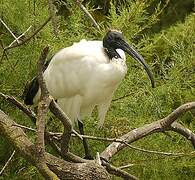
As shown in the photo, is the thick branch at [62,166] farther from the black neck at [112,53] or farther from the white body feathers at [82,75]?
the black neck at [112,53]

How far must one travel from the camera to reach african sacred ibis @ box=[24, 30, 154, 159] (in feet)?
10.9

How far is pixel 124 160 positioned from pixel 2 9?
1.15m

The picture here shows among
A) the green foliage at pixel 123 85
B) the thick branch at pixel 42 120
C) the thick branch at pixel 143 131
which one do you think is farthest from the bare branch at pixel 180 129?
the thick branch at pixel 42 120

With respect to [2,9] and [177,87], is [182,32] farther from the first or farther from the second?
[2,9]

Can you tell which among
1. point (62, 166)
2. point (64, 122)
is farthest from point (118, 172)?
point (64, 122)

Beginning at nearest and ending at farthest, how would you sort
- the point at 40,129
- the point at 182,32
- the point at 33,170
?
the point at 40,129, the point at 33,170, the point at 182,32

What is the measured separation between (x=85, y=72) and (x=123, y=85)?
545mm

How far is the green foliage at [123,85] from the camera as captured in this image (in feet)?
11.7

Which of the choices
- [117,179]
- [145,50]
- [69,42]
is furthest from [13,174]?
[145,50]

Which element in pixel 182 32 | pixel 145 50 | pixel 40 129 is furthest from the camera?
pixel 182 32

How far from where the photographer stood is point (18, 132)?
7.78 ft

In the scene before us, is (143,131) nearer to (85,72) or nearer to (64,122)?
(85,72)

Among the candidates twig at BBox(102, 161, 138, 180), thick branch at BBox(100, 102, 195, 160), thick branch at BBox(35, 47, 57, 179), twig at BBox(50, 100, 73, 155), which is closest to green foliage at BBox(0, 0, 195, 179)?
thick branch at BBox(100, 102, 195, 160)

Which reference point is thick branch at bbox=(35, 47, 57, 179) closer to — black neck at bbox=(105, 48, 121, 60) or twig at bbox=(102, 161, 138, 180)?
twig at bbox=(102, 161, 138, 180)
